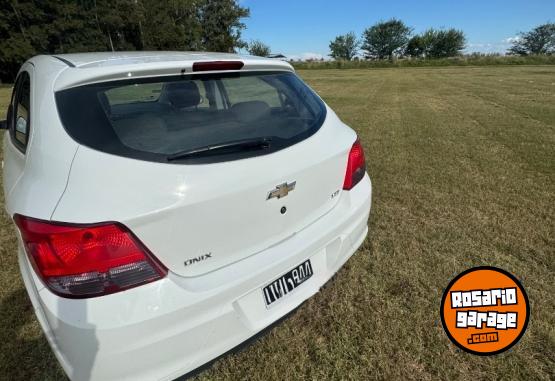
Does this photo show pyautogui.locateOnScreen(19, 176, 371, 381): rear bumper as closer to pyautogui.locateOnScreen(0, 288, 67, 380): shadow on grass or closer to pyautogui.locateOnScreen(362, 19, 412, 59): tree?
pyautogui.locateOnScreen(0, 288, 67, 380): shadow on grass

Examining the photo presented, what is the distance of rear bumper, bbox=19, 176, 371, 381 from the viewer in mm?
1224

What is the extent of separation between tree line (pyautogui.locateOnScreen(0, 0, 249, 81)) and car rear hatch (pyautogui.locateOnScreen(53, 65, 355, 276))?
1773 inches

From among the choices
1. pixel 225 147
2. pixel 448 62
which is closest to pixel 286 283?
pixel 225 147

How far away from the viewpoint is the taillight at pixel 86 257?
121cm

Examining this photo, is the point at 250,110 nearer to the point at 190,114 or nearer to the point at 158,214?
the point at 190,114

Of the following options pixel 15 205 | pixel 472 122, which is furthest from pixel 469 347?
pixel 472 122

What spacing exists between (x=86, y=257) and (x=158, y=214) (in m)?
0.31

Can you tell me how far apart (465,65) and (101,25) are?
5533 cm

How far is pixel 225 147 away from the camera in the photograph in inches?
57.9

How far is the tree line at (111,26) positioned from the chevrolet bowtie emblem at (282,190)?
1793 inches

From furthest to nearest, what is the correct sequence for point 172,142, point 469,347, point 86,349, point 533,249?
point 533,249, point 469,347, point 172,142, point 86,349

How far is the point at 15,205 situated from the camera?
1.43m

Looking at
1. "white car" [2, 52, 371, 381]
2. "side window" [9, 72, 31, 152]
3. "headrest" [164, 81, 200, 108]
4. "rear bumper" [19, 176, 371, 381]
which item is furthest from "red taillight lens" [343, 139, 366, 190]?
"side window" [9, 72, 31, 152]

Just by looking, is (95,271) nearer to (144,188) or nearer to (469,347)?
(144,188)
